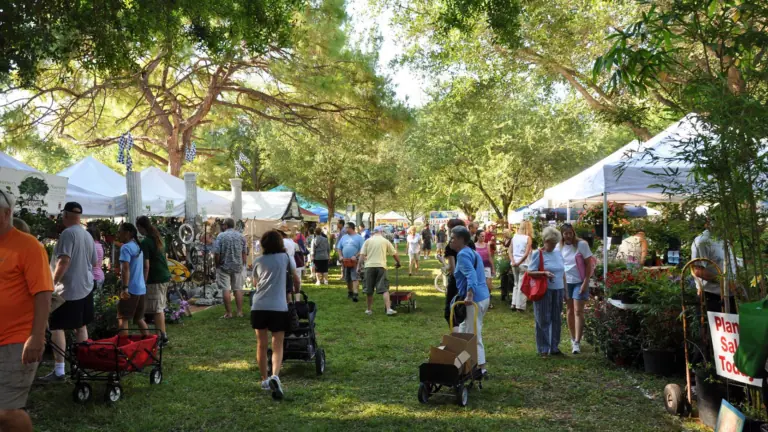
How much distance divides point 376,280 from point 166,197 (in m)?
5.66

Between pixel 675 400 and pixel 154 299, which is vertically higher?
pixel 154 299

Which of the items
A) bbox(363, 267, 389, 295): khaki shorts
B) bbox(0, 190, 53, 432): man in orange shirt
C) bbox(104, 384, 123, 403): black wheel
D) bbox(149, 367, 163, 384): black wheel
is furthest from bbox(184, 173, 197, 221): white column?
bbox(0, 190, 53, 432): man in orange shirt

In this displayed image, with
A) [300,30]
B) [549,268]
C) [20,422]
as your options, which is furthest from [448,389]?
[300,30]

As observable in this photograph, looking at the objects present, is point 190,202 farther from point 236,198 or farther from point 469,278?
point 469,278

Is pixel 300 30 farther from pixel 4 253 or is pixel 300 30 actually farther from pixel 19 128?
pixel 4 253

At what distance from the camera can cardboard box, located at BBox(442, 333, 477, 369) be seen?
5531 millimetres

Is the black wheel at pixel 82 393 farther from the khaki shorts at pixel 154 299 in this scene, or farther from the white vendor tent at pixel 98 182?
the white vendor tent at pixel 98 182

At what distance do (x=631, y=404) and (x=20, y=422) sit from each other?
4.71 m

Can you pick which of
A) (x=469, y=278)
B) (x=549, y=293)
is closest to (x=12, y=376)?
(x=469, y=278)

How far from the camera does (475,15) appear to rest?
8.01 m

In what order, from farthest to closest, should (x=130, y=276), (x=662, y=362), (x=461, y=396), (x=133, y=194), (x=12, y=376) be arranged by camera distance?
(x=133, y=194) → (x=130, y=276) → (x=662, y=362) → (x=461, y=396) → (x=12, y=376)

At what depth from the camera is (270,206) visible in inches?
835

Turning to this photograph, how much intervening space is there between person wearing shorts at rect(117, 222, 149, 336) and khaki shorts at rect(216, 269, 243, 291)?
288 centimetres

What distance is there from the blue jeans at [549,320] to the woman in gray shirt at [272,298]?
3182 mm
